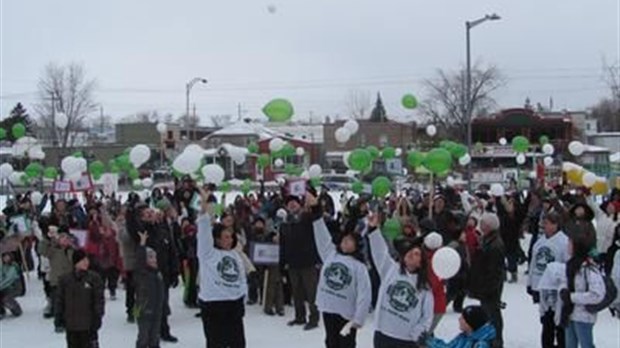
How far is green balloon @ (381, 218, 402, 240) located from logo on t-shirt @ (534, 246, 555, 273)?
8.81 ft

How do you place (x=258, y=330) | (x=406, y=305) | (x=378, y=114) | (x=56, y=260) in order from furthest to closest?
1. (x=378, y=114)
2. (x=56, y=260)
3. (x=258, y=330)
4. (x=406, y=305)

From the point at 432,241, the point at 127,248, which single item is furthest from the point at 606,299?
the point at 127,248

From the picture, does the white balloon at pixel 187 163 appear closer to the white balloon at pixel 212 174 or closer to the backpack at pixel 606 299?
the white balloon at pixel 212 174

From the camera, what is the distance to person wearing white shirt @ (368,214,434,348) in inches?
245

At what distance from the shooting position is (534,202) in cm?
1738

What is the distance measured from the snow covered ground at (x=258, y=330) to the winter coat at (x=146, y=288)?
896mm

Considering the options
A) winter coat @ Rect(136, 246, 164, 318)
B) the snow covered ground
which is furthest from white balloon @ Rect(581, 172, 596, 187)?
winter coat @ Rect(136, 246, 164, 318)

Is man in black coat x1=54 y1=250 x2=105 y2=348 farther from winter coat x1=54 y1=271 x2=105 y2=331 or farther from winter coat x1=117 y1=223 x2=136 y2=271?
winter coat x1=117 y1=223 x2=136 y2=271

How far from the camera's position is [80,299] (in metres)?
8.14

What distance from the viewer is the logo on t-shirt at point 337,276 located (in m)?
7.21

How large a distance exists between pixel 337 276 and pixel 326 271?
0.41 ft

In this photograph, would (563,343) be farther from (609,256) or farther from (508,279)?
(508,279)

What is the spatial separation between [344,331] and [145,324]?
10.7ft

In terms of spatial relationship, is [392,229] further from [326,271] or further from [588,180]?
[588,180]
